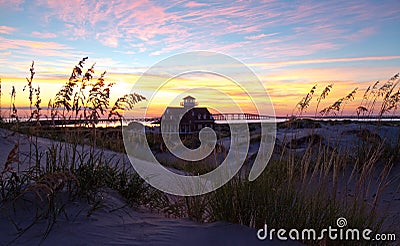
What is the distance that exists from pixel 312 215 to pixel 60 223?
239 cm

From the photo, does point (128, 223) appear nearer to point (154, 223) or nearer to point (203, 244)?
point (154, 223)

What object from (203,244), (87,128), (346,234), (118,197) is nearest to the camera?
(203,244)

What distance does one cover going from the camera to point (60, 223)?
130 inches

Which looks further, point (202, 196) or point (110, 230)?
point (202, 196)

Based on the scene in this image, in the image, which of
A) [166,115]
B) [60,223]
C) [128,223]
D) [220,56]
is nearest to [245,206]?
[128,223]
